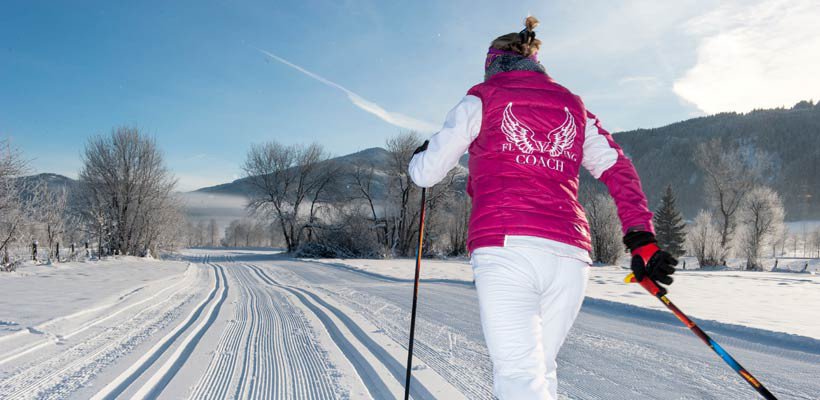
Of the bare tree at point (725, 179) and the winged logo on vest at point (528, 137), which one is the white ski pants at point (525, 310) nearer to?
the winged logo on vest at point (528, 137)

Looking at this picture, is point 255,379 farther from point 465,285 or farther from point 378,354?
point 465,285

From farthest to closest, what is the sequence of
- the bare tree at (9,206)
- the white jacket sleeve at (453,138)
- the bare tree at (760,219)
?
the bare tree at (760,219)
the bare tree at (9,206)
the white jacket sleeve at (453,138)

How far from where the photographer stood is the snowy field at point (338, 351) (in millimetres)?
2941

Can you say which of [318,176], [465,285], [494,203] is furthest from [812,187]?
[494,203]

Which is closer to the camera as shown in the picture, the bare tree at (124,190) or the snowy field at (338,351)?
the snowy field at (338,351)

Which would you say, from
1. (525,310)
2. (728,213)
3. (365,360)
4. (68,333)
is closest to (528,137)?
(525,310)

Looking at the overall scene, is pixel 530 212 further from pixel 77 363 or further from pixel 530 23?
pixel 77 363

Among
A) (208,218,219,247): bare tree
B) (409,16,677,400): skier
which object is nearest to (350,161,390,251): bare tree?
(409,16,677,400): skier

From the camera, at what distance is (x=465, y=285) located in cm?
1078

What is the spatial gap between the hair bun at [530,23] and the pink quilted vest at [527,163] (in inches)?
14.3

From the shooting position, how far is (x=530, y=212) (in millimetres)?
1607

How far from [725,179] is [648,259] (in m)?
47.3

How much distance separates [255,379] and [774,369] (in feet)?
13.5

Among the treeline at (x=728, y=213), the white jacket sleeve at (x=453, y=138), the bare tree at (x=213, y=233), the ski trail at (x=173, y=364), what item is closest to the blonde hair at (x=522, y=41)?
the white jacket sleeve at (x=453, y=138)
